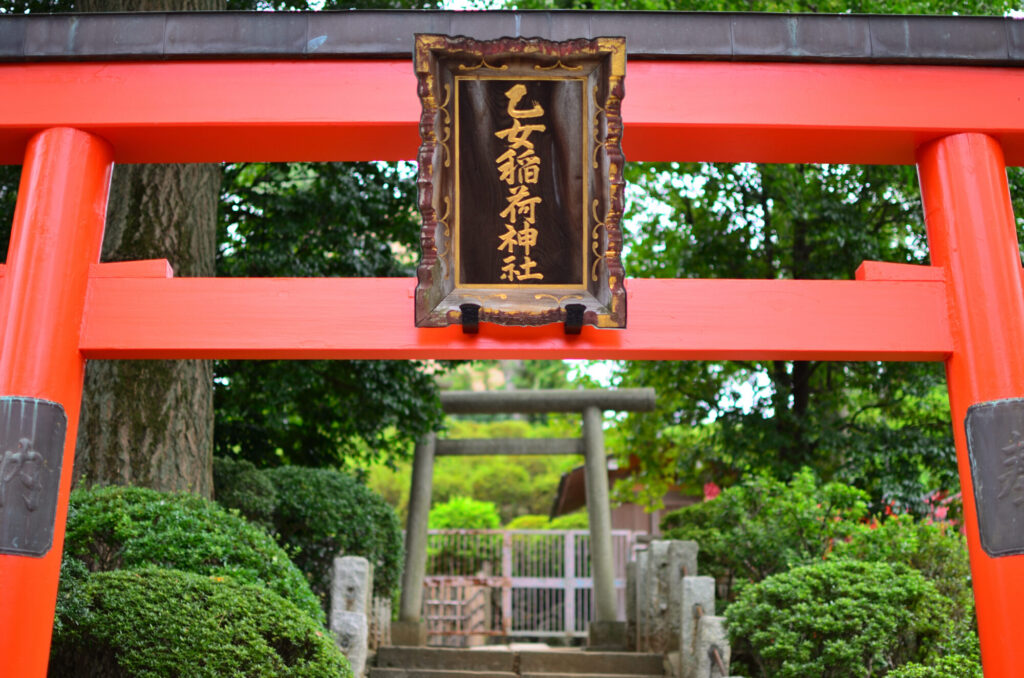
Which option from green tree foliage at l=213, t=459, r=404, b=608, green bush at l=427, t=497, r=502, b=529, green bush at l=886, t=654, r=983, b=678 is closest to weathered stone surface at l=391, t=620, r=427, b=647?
green tree foliage at l=213, t=459, r=404, b=608

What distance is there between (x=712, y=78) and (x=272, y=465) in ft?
26.2

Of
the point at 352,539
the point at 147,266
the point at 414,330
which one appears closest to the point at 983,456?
the point at 414,330

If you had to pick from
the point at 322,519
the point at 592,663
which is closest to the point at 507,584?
the point at 592,663

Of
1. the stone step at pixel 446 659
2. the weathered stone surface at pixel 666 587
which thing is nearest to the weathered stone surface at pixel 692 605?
the weathered stone surface at pixel 666 587

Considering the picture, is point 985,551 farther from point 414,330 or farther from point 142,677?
point 142,677

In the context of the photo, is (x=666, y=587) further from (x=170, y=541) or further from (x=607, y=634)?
(x=170, y=541)

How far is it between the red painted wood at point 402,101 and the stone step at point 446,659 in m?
5.95

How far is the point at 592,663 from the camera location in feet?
29.5

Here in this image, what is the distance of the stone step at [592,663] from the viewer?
28.7 ft

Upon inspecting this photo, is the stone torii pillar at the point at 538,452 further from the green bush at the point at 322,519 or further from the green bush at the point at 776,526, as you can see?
the green bush at the point at 776,526

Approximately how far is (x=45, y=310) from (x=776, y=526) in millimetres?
6527

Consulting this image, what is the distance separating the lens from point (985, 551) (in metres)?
4.17

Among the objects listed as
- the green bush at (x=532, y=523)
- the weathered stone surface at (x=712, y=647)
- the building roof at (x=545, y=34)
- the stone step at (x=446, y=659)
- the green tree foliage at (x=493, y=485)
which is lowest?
the stone step at (x=446, y=659)

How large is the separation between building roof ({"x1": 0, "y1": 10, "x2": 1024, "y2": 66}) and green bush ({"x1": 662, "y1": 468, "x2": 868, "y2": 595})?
15.2ft
